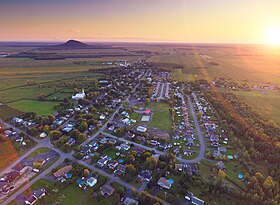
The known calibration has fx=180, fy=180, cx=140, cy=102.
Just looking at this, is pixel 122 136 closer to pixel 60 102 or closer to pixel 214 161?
pixel 214 161

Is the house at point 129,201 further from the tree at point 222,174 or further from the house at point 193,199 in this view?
the tree at point 222,174

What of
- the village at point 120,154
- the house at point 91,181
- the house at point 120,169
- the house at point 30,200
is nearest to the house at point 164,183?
the village at point 120,154

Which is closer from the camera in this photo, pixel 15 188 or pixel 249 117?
pixel 15 188

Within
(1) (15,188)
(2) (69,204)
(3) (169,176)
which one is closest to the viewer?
(2) (69,204)

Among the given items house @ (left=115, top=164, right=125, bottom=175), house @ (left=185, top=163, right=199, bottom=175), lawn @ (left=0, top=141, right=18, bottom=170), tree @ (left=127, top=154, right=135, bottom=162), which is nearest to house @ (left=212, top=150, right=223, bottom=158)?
house @ (left=185, top=163, right=199, bottom=175)

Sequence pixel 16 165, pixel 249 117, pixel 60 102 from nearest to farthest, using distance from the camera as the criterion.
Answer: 1. pixel 16 165
2. pixel 249 117
3. pixel 60 102

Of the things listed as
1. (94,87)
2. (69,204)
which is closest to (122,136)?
(69,204)

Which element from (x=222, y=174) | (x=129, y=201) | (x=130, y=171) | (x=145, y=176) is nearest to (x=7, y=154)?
(x=130, y=171)

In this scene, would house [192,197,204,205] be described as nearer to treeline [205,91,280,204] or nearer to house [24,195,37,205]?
treeline [205,91,280,204]
